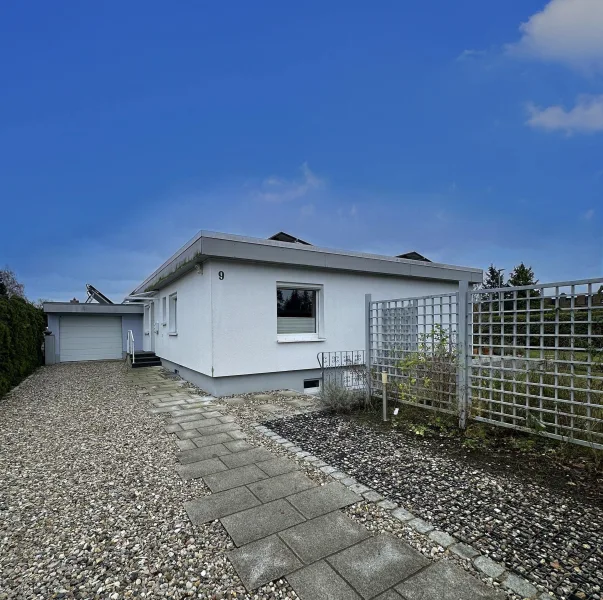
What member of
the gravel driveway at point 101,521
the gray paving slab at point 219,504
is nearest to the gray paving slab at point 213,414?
the gravel driveway at point 101,521

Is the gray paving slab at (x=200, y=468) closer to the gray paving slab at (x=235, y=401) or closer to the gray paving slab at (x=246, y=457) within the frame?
the gray paving slab at (x=246, y=457)

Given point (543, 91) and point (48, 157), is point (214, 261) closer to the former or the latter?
point (543, 91)

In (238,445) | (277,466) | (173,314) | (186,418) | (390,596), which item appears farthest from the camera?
(173,314)

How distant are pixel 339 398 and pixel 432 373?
1578 mm

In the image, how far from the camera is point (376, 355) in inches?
252

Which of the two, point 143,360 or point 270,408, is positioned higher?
point 270,408

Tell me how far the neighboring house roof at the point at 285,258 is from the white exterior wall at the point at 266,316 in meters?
0.30

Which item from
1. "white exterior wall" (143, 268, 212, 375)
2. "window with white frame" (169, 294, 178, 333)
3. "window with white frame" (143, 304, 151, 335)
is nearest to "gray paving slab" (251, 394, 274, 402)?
"white exterior wall" (143, 268, 212, 375)

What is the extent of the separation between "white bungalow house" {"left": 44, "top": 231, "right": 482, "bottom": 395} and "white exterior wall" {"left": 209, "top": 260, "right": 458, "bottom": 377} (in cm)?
2

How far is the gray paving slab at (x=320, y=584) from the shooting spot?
6.02 feet

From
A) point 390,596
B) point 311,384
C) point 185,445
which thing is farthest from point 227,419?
point 390,596

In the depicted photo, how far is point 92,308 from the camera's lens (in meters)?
16.4

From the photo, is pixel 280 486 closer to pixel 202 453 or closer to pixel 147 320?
pixel 202 453

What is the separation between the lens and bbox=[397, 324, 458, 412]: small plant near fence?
16.3 ft
